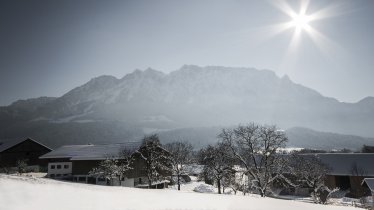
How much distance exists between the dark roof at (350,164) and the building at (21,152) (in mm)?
70418

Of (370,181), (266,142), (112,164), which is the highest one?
(266,142)

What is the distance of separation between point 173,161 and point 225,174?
12454mm

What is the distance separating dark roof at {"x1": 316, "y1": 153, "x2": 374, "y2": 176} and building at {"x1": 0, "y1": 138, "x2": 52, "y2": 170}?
231ft

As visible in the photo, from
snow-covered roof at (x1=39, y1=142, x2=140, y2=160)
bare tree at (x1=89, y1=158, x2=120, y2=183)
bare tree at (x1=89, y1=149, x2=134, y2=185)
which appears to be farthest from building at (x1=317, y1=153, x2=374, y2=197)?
bare tree at (x1=89, y1=158, x2=120, y2=183)

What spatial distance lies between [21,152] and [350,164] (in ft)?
261

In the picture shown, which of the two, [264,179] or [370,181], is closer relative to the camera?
[264,179]

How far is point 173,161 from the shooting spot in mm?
56438

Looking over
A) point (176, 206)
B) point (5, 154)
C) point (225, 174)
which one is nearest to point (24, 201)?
point (176, 206)

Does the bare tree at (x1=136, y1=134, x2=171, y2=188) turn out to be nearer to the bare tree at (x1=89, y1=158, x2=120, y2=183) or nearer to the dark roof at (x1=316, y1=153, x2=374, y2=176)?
the bare tree at (x1=89, y1=158, x2=120, y2=183)

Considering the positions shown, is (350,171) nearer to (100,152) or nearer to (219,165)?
(219,165)

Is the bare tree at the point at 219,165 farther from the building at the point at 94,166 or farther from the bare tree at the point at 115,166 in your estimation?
the bare tree at the point at 115,166

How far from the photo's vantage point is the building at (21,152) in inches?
2566

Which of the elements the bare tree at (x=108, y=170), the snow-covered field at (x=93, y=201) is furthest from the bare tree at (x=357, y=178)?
the snow-covered field at (x=93, y=201)

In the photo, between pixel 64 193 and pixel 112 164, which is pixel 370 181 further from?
pixel 64 193
